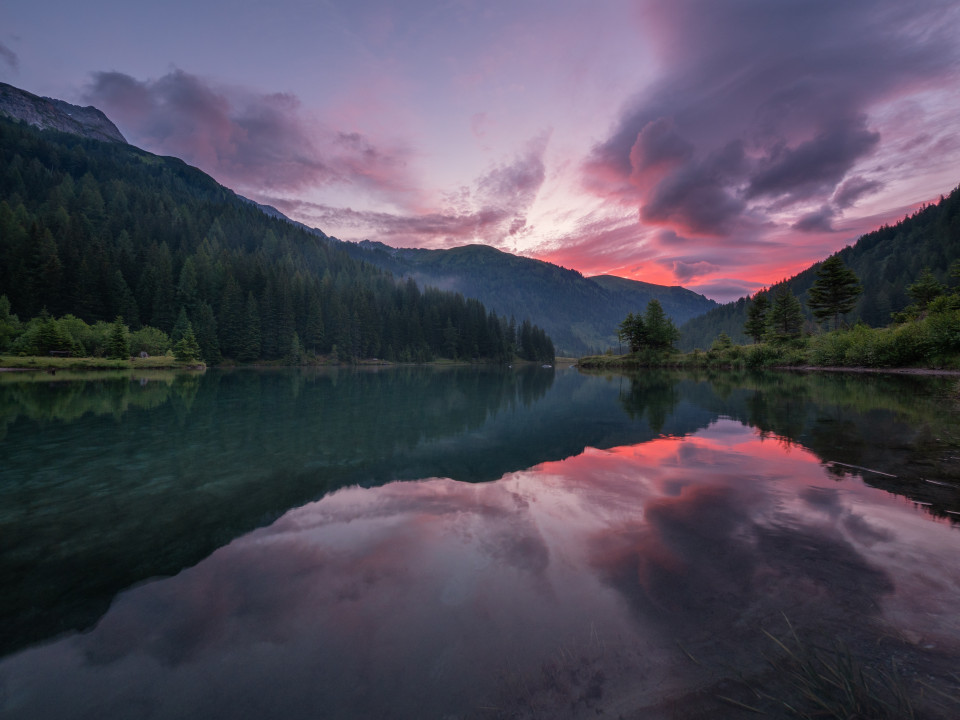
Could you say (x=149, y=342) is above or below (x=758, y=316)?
below

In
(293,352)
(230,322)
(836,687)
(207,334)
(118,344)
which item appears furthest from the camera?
(293,352)

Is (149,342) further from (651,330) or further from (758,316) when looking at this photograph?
(758,316)

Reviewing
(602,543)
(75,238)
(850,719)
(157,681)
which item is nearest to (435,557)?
(602,543)

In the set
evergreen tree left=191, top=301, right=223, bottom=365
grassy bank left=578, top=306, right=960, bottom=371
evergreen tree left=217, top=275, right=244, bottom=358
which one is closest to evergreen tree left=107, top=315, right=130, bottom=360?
evergreen tree left=191, top=301, right=223, bottom=365

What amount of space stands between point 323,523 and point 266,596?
8.13 feet

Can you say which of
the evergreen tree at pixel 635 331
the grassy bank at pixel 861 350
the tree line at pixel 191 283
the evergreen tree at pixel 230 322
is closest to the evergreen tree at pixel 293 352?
the tree line at pixel 191 283

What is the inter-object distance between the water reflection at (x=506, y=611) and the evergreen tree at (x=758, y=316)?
8970 cm

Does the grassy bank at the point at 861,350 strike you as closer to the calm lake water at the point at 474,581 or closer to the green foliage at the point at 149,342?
the calm lake water at the point at 474,581

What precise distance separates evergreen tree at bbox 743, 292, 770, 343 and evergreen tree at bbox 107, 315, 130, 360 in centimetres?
11896

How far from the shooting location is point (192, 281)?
94.2 meters

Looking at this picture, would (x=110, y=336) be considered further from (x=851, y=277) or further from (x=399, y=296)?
(x=851, y=277)

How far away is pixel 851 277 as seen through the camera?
62.9m

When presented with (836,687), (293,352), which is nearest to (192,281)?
(293,352)

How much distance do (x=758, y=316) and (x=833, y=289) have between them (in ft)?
65.9
